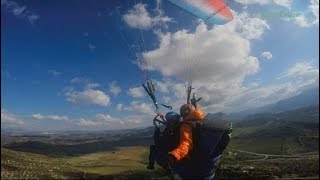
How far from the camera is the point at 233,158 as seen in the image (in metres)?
174

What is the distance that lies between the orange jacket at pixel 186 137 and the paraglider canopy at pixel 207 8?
179 inches

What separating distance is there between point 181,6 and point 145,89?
3519mm

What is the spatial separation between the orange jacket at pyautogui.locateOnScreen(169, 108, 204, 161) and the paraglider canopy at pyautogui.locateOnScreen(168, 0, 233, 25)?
455 centimetres

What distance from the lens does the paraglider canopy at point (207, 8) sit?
1391 cm

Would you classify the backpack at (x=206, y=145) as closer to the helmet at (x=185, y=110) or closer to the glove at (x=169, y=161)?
the helmet at (x=185, y=110)

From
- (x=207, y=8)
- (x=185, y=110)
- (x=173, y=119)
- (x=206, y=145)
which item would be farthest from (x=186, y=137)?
(x=207, y=8)

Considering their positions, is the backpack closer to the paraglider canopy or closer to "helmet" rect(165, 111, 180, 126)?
"helmet" rect(165, 111, 180, 126)

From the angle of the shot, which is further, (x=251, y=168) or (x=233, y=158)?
(x=233, y=158)

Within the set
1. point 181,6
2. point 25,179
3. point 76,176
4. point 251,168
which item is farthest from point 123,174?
point 181,6

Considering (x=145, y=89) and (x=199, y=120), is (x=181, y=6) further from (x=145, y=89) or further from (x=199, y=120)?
(x=199, y=120)

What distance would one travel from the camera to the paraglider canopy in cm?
1391

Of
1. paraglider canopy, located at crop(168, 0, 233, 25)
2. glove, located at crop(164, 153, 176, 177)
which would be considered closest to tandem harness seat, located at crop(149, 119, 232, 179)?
glove, located at crop(164, 153, 176, 177)

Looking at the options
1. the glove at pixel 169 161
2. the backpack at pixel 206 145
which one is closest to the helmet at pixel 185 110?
the backpack at pixel 206 145

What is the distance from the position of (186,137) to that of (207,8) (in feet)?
19.3
